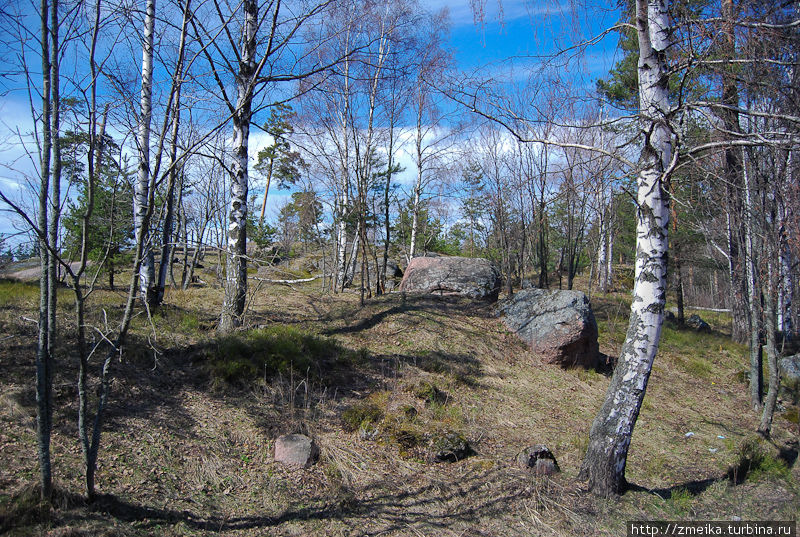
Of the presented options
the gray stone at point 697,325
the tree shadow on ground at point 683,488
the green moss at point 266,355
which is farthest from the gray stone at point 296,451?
the gray stone at point 697,325

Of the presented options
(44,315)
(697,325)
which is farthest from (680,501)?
(697,325)

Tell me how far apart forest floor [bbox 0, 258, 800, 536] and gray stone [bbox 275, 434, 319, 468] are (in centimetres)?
10

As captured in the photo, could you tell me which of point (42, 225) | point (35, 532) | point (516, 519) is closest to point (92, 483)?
point (35, 532)

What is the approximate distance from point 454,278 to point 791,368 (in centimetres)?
802

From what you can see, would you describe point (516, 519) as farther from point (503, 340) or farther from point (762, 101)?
point (762, 101)

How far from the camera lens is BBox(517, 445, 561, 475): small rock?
15.7ft

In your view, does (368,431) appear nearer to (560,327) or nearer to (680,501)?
(680,501)

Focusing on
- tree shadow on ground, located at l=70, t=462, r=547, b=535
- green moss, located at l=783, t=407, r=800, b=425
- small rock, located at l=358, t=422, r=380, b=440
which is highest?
small rock, located at l=358, t=422, r=380, b=440

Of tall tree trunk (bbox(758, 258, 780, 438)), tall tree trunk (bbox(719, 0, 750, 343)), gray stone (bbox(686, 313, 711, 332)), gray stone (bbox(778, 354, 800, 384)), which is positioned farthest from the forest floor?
gray stone (bbox(686, 313, 711, 332))

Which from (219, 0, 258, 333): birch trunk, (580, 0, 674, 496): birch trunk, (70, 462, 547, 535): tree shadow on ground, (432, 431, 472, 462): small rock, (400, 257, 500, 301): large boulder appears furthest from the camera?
(400, 257, 500, 301): large boulder

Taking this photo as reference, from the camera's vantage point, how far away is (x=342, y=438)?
525 cm

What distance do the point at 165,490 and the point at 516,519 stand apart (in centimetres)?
313

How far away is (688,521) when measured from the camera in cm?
408

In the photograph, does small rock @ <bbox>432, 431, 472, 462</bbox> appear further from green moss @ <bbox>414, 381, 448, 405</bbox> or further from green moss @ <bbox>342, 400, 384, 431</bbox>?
green moss @ <bbox>414, 381, 448, 405</bbox>
